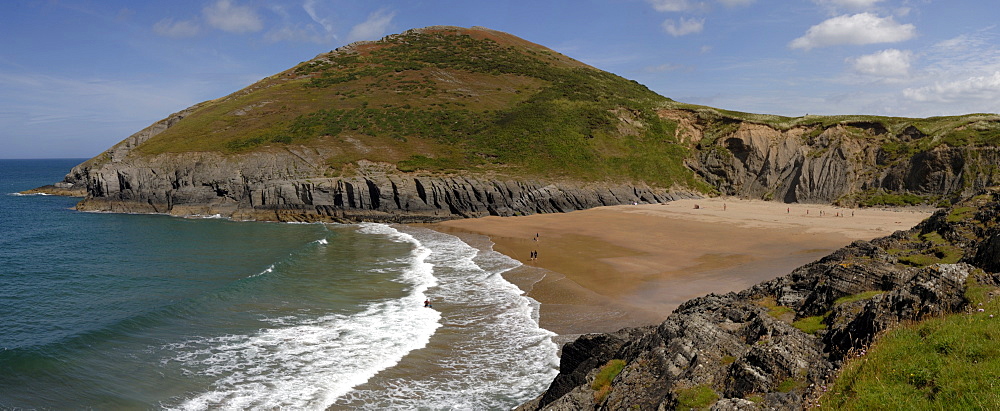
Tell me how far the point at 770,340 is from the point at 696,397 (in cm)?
254

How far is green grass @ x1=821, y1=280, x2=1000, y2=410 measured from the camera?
6238 millimetres

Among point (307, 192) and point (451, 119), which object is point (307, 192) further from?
point (451, 119)

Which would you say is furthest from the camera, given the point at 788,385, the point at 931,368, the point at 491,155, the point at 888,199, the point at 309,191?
the point at 491,155

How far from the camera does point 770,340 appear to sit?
31.5ft

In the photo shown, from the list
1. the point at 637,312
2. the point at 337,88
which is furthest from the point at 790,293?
the point at 337,88

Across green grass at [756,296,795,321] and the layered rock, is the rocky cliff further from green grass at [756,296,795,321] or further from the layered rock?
green grass at [756,296,795,321]

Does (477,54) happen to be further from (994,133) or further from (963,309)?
(963,309)

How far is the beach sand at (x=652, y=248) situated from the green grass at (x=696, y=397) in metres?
12.8

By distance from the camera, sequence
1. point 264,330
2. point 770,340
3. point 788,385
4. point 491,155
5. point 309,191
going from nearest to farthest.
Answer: point 788,385
point 770,340
point 264,330
point 309,191
point 491,155

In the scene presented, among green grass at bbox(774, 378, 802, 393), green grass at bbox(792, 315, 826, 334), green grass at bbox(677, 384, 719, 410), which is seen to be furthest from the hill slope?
green grass at bbox(774, 378, 802, 393)

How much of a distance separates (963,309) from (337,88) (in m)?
101

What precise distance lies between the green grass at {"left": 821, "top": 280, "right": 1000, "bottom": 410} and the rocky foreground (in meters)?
0.46

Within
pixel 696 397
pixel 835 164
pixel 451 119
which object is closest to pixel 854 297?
pixel 696 397

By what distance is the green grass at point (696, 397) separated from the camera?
26.1 ft
